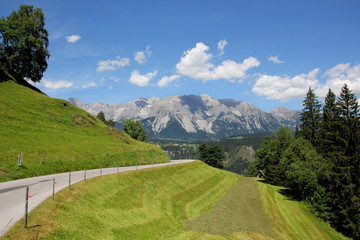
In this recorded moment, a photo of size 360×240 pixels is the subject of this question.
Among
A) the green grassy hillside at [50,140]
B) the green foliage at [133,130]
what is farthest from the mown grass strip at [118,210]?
the green foliage at [133,130]

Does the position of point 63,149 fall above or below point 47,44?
below

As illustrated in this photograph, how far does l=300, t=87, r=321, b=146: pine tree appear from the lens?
219 ft

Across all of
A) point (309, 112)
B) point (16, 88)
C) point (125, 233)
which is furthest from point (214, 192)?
point (16, 88)

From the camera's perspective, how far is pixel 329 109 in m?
64.8

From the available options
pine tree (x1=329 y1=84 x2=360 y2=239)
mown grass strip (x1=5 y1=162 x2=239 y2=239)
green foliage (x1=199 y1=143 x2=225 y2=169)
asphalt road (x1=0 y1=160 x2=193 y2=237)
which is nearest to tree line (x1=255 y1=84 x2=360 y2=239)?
pine tree (x1=329 y1=84 x2=360 y2=239)

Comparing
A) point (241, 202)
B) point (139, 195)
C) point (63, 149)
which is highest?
point (63, 149)

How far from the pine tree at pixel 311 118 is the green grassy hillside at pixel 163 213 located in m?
24.6

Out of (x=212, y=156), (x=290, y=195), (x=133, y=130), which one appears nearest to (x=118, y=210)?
(x=290, y=195)

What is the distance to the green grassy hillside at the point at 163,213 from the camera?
650 inches

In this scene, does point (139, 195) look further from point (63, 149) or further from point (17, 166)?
point (63, 149)

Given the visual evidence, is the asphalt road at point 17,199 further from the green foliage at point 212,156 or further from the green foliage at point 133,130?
the green foliage at point 133,130

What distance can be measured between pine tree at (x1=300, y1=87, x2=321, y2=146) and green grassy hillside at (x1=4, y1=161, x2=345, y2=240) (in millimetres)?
24615

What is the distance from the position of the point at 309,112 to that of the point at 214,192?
134 ft

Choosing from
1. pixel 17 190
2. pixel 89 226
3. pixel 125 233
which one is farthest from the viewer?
pixel 17 190
